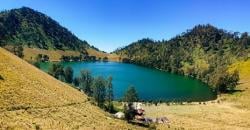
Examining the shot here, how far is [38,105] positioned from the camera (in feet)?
302

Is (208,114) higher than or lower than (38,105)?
lower

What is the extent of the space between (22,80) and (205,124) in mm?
55092

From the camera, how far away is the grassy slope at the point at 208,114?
121625 mm

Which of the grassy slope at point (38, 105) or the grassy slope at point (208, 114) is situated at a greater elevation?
the grassy slope at point (38, 105)

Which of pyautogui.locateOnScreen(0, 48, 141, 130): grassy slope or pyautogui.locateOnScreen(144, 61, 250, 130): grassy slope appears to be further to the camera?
pyautogui.locateOnScreen(144, 61, 250, 130): grassy slope

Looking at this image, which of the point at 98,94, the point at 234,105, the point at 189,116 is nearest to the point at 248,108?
the point at 234,105

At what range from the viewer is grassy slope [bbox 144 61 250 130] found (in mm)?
121625

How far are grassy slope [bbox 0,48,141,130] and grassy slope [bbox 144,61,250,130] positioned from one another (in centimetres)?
2275

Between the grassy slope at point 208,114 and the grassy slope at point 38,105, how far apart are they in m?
22.7

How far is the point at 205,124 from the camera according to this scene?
122312mm

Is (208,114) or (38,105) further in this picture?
(208,114)

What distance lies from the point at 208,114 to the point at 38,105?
71.3 m

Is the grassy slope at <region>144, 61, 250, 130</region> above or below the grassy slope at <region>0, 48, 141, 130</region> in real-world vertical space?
below

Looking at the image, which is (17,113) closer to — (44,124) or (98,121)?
(44,124)
